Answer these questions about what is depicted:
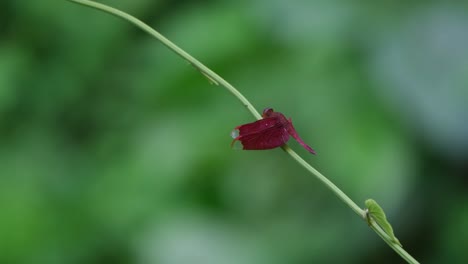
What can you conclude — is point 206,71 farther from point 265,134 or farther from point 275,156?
point 275,156

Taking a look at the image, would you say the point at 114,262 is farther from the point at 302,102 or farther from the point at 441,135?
the point at 441,135

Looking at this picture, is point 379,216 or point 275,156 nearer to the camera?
point 379,216

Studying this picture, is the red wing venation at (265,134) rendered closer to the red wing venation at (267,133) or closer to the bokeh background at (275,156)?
the red wing venation at (267,133)

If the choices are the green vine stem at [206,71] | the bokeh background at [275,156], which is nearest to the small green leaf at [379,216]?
the green vine stem at [206,71]

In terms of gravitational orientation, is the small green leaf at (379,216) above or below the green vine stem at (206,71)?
below

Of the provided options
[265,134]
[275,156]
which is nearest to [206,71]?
[265,134]

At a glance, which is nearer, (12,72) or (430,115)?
(430,115)

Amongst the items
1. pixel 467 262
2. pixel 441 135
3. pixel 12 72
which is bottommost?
pixel 467 262

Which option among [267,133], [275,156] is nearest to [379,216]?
[267,133]

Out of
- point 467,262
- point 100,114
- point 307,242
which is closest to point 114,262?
point 307,242
